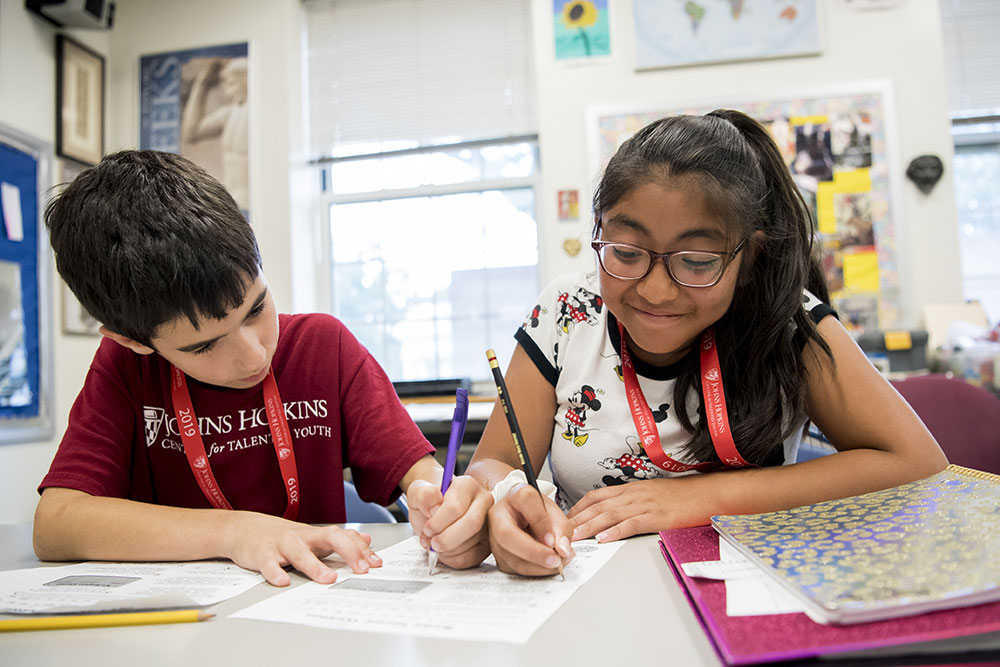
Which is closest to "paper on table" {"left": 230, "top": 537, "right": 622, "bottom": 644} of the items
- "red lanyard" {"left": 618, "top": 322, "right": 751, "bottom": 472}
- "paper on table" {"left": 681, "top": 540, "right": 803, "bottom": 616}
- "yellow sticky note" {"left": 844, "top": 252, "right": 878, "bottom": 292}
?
"paper on table" {"left": 681, "top": 540, "right": 803, "bottom": 616}

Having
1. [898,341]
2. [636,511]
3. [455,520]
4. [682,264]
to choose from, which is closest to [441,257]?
[898,341]

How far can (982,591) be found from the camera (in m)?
0.44

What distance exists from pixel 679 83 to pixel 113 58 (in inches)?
112

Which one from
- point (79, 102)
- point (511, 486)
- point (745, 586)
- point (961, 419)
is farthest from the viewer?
point (79, 102)

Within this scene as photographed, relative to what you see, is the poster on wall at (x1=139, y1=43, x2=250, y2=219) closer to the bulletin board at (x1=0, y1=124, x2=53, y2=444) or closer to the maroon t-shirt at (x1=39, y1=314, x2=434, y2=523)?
the bulletin board at (x1=0, y1=124, x2=53, y2=444)

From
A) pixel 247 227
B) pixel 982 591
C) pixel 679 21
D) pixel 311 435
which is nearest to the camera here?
pixel 982 591

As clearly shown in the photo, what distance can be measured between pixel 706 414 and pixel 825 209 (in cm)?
212

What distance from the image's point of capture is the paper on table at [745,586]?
0.50 meters

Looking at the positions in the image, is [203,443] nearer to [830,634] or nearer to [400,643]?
[400,643]

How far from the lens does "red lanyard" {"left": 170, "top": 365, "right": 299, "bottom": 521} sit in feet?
3.37

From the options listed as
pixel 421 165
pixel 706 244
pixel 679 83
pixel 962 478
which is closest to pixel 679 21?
pixel 679 83

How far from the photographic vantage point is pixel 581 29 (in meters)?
2.98

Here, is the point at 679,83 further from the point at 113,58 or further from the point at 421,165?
the point at 113,58

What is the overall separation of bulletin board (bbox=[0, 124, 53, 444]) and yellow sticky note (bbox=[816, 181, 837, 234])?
3.16 meters
